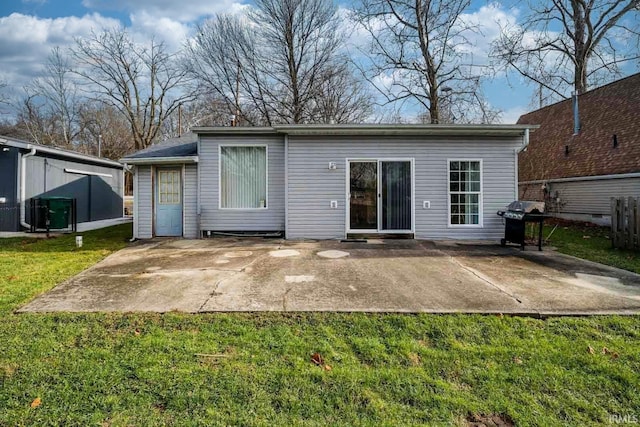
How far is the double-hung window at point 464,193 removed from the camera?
849cm

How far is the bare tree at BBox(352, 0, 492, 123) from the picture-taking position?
1631 centimetres

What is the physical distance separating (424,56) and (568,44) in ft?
25.5

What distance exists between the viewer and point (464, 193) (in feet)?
27.9

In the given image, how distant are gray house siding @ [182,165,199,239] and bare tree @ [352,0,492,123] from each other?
12.4m

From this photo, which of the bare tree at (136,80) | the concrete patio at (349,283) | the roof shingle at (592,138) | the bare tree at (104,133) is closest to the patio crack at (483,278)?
the concrete patio at (349,283)

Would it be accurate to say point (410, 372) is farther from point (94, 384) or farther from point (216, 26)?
point (216, 26)

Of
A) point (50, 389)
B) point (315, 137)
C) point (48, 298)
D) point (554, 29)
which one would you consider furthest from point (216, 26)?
point (50, 389)

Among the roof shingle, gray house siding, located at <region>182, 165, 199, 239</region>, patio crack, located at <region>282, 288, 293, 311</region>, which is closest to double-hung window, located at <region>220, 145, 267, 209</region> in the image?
gray house siding, located at <region>182, 165, 199, 239</region>

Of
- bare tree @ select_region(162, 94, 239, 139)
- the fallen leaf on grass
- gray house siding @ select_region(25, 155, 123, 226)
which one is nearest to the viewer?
the fallen leaf on grass

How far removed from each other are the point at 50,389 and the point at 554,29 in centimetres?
2352

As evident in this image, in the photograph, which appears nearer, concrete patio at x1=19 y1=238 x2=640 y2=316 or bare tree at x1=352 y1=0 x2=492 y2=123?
concrete patio at x1=19 y1=238 x2=640 y2=316

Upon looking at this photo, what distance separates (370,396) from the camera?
223 cm

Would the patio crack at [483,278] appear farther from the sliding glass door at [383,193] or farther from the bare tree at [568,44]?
the bare tree at [568,44]

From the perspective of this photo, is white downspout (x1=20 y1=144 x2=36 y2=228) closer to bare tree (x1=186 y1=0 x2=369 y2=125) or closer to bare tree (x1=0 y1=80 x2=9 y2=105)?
bare tree (x1=186 y1=0 x2=369 y2=125)
